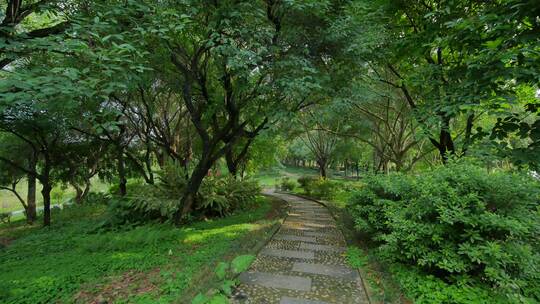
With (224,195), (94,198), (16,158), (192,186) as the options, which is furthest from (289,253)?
(94,198)

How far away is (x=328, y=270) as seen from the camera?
4.01 metres

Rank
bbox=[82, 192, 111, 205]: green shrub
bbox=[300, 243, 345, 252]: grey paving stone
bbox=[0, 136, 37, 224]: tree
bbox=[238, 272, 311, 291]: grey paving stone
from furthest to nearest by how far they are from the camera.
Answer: bbox=[82, 192, 111, 205]: green shrub
bbox=[0, 136, 37, 224]: tree
bbox=[300, 243, 345, 252]: grey paving stone
bbox=[238, 272, 311, 291]: grey paving stone

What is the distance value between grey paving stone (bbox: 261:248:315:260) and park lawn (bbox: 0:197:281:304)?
0.35 m

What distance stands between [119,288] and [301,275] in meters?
2.46

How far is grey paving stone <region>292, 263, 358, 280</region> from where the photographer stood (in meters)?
3.84

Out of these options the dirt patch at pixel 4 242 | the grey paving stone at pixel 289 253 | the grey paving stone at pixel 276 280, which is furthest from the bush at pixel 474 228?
the dirt patch at pixel 4 242

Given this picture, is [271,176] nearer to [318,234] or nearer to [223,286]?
[318,234]

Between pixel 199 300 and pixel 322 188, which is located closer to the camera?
pixel 199 300

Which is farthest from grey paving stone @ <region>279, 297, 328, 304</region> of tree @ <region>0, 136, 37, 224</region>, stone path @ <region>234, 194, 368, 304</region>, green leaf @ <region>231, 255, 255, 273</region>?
tree @ <region>0, 136, 37, 224</region>

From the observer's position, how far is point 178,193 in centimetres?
818

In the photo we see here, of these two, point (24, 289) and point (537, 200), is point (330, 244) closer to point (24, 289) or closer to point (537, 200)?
point (537, 200)

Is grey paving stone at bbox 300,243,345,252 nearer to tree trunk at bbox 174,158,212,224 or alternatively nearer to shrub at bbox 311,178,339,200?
tree trunk at bbox 174,158,212,224

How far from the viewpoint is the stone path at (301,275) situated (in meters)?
3.18

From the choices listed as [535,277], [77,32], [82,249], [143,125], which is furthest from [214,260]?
[143,125]
